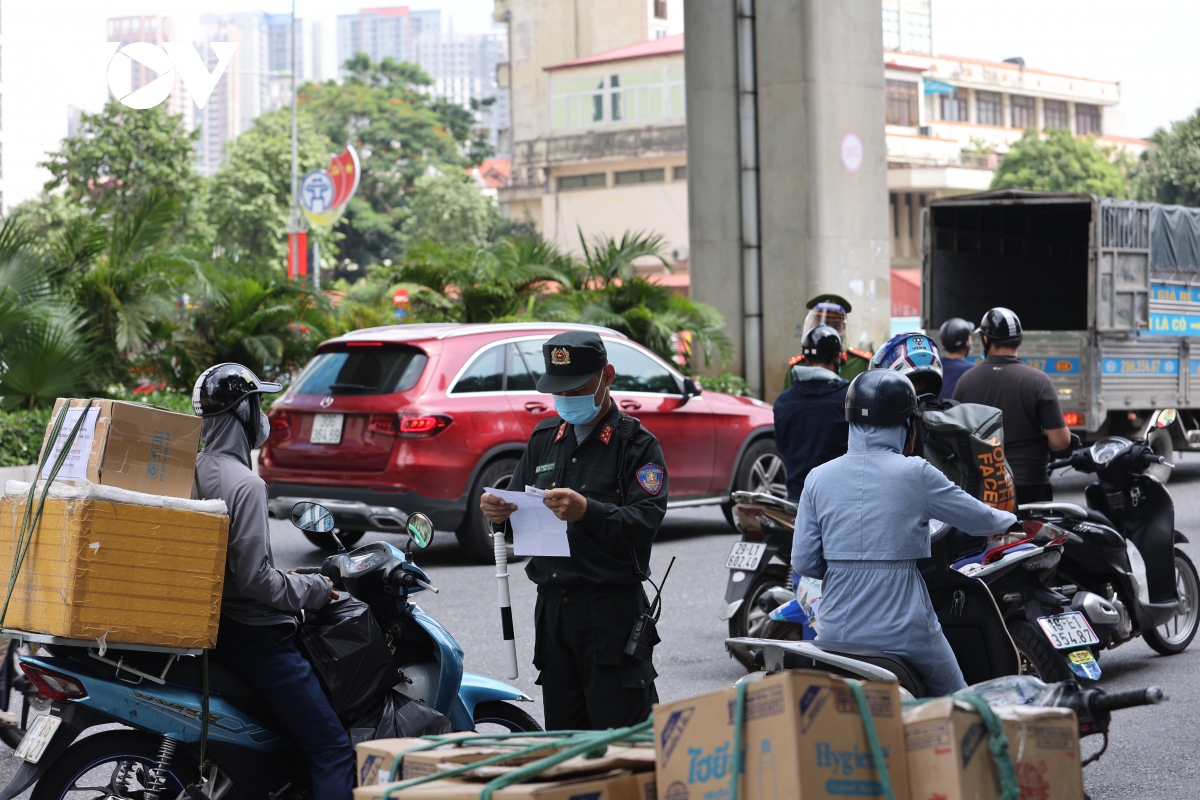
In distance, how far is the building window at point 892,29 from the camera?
3216 inches

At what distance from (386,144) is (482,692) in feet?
253

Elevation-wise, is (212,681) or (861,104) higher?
(861,104)

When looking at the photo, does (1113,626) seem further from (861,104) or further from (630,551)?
(861,104)

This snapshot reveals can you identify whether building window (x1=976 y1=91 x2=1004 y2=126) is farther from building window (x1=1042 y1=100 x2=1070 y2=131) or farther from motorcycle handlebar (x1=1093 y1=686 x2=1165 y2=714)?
motorcycle handlebar (x1=1093 y1=686 x2=1165 y2=714)

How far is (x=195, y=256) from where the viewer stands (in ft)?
54.5

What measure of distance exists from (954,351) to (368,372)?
4.15m

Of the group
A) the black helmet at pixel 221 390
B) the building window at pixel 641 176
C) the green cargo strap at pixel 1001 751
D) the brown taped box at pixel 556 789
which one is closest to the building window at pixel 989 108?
the building window at pixel 641 176

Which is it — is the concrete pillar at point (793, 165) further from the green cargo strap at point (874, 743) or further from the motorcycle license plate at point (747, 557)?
the green cargo strap at point (874, 743)

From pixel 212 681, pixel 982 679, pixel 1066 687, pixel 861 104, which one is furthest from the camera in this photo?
pixel 861 104

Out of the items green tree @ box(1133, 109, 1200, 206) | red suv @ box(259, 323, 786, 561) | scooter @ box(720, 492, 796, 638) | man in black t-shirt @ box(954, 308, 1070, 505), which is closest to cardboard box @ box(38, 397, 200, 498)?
scooter @ box(720, 492, 796, 638)

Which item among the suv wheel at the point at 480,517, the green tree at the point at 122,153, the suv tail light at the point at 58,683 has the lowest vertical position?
the suv wheel at the point at 480,517

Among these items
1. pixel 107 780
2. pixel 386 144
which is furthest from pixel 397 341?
pixel 386 144

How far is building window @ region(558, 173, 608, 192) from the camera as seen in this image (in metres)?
71.9

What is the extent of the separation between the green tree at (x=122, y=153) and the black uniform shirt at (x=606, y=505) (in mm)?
39811
